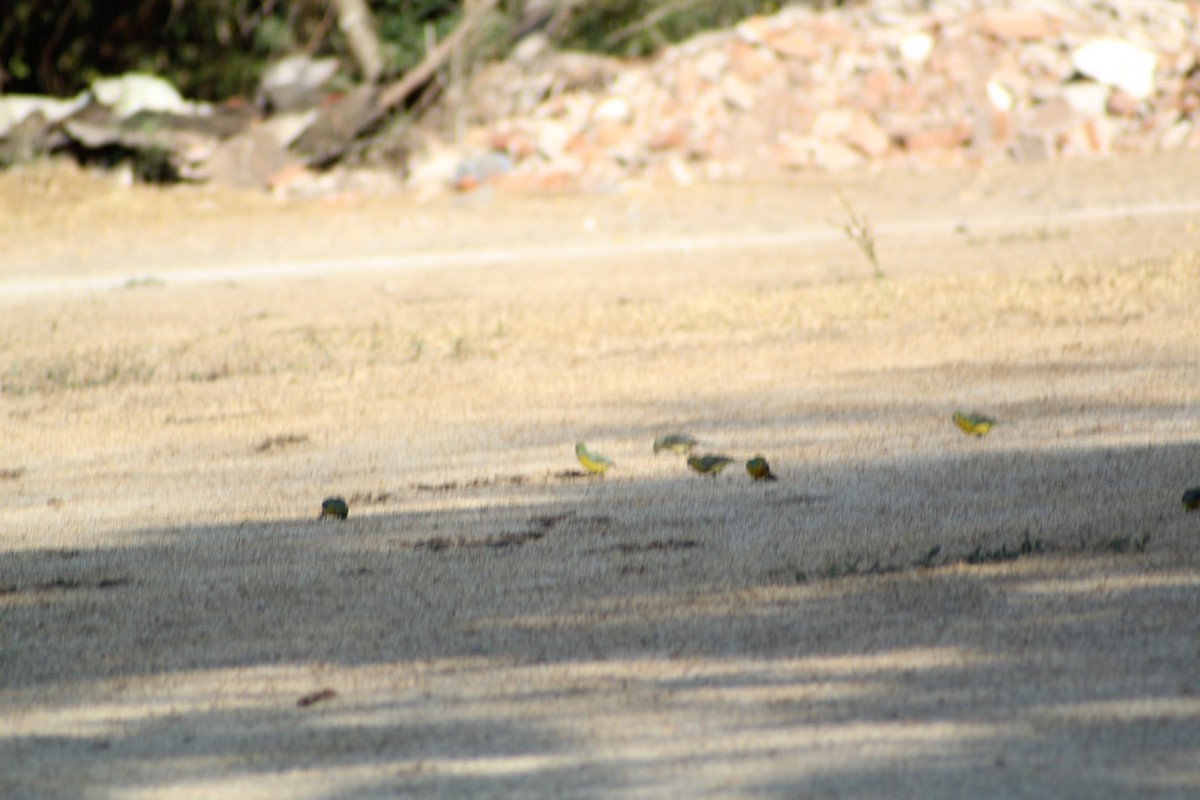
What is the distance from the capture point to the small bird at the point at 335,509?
4.07 m

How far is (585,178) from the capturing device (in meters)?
16.6

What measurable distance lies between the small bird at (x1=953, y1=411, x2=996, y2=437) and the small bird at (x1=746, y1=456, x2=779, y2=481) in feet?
2.20

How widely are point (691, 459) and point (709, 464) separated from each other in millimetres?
54

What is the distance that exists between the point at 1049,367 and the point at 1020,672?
3.10 m

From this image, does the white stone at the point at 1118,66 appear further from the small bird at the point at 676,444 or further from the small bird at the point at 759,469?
the small bird at the point at 759,469

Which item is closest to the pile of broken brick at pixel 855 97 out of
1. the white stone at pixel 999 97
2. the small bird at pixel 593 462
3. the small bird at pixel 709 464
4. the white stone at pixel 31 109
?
the white stone at pixel 999 97

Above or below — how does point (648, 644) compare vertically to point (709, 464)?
above

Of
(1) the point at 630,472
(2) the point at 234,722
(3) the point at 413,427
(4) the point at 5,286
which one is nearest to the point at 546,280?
(4) the point at 5,286

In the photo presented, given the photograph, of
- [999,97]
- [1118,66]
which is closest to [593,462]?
[999,97]

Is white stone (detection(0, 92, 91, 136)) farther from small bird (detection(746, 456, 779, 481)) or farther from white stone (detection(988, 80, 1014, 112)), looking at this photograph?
small bird (detection(746, 456, 779, 481))

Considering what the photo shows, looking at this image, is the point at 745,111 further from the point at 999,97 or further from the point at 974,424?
the point at 974,424

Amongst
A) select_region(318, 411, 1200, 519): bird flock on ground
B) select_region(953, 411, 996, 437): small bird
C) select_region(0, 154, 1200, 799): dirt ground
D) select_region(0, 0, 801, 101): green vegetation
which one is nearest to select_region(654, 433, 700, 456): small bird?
select_region(318, 411, 1200, 519): bird flock on ground

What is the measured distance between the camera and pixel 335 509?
407 cm

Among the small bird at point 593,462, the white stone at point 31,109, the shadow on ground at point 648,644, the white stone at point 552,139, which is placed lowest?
the white stone at point 552,139
